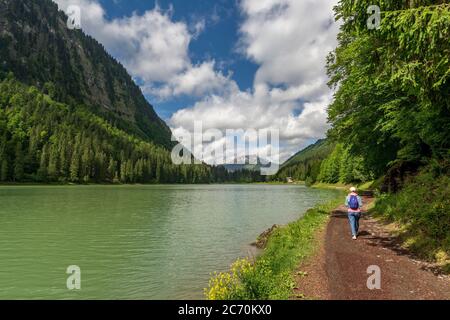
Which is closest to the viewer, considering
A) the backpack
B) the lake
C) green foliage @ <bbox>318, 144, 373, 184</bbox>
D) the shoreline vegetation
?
the shoreline vegetation

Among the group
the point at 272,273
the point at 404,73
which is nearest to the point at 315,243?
the point at 272,273

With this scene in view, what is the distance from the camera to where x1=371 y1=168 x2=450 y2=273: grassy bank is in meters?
14.2

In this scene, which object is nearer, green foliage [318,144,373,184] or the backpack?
the backpack

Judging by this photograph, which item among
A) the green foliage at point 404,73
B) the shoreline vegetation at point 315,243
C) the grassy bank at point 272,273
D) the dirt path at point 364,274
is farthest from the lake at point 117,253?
the green foliage at point 404,73

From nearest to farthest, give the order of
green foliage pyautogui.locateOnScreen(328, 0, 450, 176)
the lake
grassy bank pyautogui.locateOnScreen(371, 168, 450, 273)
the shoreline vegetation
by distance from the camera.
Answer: green foliage pyautogui.locateOnScreen(328, 0, 450, 176) → the shoreline vegetation → grassy bank pyautogui.locateOnScreen(371, 168, 450, 273) → the lake

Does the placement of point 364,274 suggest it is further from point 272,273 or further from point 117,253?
point 117,253

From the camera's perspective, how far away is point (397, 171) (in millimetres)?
32406

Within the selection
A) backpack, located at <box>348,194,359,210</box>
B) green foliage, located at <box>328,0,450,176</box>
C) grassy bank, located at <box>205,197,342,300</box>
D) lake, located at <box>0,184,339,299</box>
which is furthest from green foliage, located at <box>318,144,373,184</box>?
grassy bank, located at <box>205,197,342,300</box>

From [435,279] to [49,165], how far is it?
169m

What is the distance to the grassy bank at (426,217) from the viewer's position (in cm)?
1422

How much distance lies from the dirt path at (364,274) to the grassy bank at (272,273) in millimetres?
560

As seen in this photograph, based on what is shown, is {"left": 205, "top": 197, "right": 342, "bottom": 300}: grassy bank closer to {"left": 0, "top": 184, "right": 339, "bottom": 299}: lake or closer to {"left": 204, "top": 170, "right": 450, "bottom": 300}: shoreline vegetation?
{"left": 204, "top": 170, "right": 450, "bottom": 300}: shoreline vegetation

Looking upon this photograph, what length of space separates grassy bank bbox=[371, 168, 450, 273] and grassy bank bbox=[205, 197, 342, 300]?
4807 millimetres
